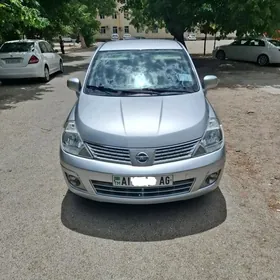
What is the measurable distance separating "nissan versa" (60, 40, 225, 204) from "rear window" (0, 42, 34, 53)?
28.7ft

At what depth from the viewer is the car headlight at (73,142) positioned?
3.17 m

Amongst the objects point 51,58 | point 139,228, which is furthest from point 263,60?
A: point 139,228

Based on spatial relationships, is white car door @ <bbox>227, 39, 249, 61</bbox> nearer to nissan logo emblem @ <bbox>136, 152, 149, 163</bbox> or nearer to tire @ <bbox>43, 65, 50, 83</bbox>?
tire @ <bbox>43, 65, 50, 83</bbox>

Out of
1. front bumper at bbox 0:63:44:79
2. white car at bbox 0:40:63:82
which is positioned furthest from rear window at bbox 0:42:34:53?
front bumper at bbox 0:63:44:79

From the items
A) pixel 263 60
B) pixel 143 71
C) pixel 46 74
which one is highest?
pixel 143 71

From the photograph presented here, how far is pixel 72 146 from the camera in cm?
326

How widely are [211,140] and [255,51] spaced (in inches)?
652

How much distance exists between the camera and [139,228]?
3.17 m

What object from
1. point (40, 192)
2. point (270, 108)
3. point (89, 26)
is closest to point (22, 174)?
point (40, 192)

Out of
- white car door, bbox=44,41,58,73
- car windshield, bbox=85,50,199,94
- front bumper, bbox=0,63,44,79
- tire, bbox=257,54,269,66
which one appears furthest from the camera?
tire, bbox=257,54,269,66

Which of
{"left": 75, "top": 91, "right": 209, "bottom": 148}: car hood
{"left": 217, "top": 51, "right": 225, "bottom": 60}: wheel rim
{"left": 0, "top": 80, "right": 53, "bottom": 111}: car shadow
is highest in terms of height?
{"left": 75, "top": 91, "right": 209, "bottom": 148}: car hood

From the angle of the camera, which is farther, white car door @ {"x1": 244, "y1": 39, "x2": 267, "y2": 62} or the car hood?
white car door @ {"x1": 244, "y1": 39, "x2": 267, "y2": 62}

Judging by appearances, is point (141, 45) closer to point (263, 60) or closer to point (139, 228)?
point (139, 228)

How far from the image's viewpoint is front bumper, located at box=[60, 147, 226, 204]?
117 inches
